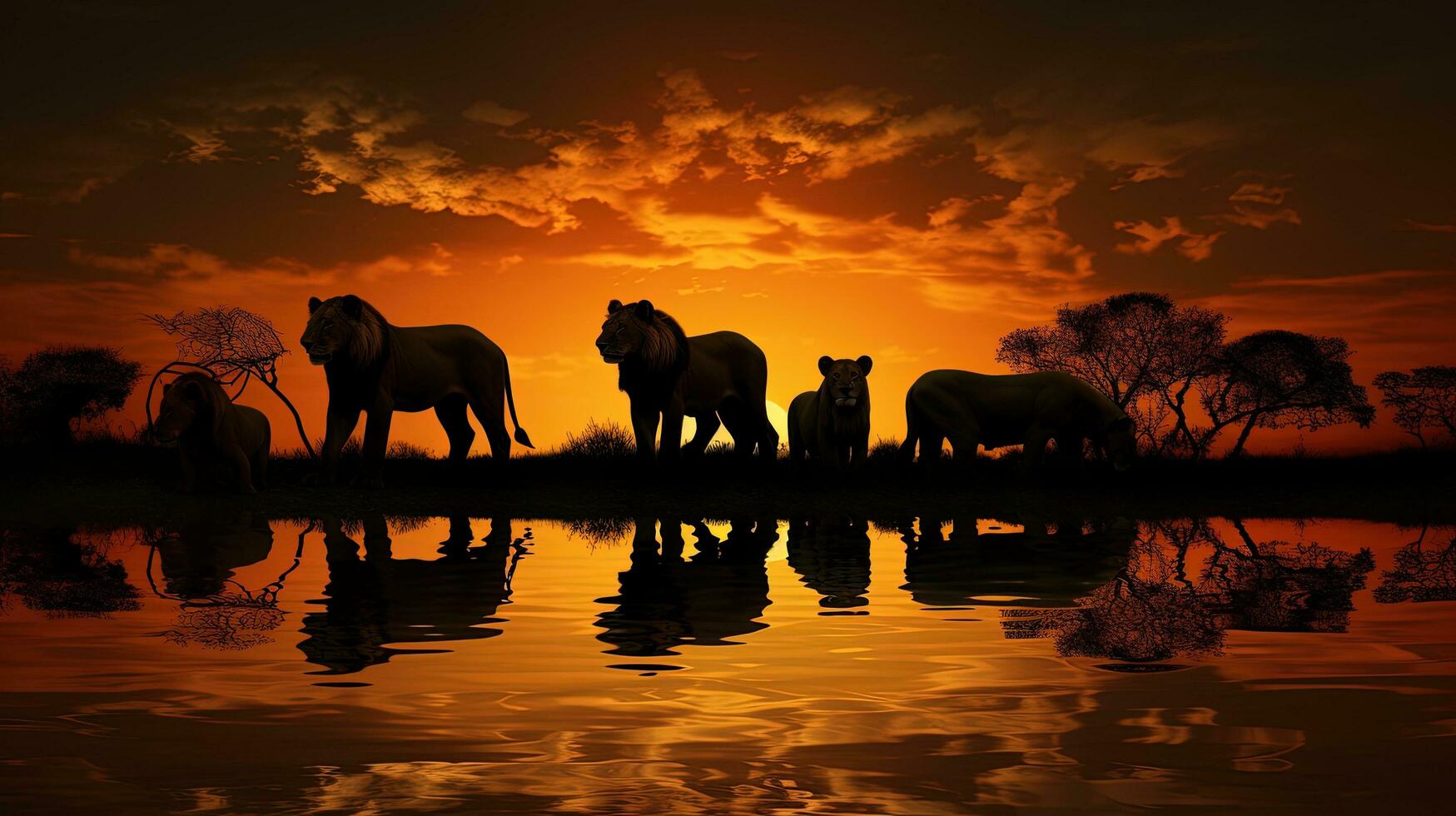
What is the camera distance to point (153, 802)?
308 cm

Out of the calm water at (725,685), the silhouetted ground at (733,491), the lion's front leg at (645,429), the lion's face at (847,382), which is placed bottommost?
the calm water at (725,685)

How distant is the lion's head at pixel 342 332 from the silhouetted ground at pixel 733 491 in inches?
63.1

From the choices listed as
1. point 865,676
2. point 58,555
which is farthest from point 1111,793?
point 58,555

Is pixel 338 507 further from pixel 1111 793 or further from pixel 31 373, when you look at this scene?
pixel 31 373

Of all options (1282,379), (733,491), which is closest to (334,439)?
(733,491)

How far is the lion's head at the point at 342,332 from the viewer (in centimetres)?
1478

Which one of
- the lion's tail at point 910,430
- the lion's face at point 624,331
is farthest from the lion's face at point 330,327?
the lion's tail at point 910,430

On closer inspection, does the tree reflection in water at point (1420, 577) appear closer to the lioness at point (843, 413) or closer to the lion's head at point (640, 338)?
the lioness at point (843, 413)

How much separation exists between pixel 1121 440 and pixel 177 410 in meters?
12.3

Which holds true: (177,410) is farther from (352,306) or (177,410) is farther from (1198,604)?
(1198,604)

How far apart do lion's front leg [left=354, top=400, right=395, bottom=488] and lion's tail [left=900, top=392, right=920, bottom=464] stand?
7.52 meters

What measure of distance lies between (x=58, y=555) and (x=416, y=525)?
335 centimetres

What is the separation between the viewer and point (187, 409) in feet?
46.8

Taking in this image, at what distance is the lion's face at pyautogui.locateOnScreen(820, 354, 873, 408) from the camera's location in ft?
53.9
